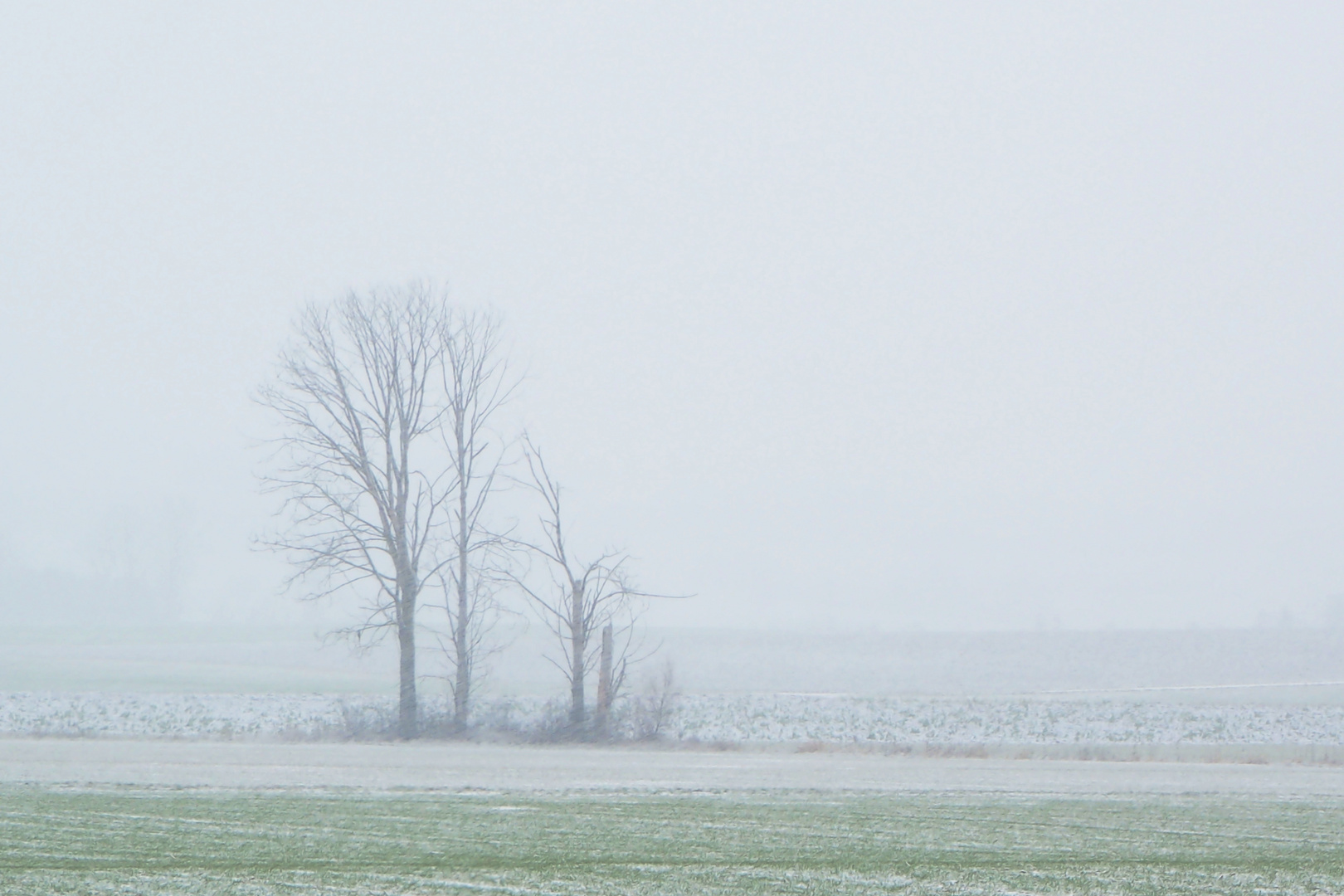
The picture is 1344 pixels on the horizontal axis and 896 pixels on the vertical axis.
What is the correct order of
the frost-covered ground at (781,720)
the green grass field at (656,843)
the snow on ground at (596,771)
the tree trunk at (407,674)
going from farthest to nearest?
the tree trunk at (407,674) < the frost-covered ground at (781,720) < the snow on ground at (596,771) < the green grass field at (656,843)

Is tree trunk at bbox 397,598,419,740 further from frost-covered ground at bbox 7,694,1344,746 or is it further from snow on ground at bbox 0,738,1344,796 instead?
snow on ground at bbox 0,738,1344,796

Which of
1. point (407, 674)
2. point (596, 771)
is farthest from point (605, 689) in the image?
point (596, 771)

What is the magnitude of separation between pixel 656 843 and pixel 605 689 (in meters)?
18.2

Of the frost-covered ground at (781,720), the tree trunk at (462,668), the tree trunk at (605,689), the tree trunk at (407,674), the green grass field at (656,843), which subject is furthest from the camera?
the tree trunk at (462,668)

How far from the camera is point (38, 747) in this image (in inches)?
861

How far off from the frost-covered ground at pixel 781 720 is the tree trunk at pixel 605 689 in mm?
414

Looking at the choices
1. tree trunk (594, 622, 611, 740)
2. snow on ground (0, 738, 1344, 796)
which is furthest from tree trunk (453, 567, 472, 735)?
snow on ground (0, 738, 1344, 796)

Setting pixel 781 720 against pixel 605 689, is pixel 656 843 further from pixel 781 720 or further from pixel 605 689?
pixel 781 720

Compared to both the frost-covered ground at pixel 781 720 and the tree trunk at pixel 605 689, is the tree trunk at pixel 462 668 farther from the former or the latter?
the tree trunk at pixel 605 689

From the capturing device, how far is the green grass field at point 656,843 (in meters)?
8.40

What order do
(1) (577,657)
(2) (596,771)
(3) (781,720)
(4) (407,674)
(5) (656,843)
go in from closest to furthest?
(5) (656,843) < (2) (596,771) < (4) (407,674) < (1) (577,657) < (3) (781,720)

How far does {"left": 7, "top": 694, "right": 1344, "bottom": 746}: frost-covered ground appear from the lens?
86.2 ft

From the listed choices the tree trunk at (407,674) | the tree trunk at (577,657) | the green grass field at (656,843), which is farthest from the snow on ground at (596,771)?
the tree trunk at (577,657)

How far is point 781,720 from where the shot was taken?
95.6 ft
